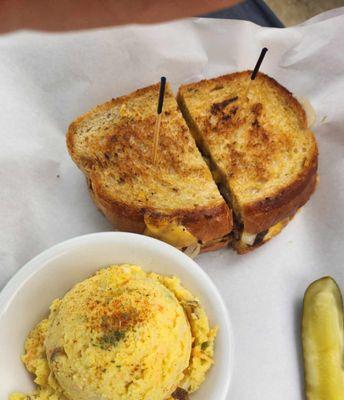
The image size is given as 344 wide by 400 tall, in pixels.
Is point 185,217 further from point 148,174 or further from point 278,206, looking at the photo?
point 278,206

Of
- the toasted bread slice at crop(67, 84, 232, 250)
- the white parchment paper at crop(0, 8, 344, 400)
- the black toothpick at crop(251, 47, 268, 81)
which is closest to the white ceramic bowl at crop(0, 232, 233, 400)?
the toasted bread slice at crop(67, 84, 232, 250)

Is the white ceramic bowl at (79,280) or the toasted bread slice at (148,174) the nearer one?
the white ceramic bowl at (79,280)

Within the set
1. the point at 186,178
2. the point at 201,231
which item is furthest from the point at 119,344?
the point at 186,178

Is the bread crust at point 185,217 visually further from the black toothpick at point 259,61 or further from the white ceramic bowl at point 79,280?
the black toothpick at point 259,61

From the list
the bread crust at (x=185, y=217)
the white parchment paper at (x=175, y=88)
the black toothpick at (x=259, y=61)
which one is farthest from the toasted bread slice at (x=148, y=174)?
the black toothpick at (x=259, y=61)

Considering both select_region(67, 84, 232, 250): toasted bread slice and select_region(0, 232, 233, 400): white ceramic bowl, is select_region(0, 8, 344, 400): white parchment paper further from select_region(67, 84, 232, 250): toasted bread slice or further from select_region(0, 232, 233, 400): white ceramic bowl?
select_region(0, 232, 233, 400): white ceramic bowl

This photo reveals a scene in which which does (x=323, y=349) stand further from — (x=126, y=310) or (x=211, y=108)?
(x=211, y=108)
